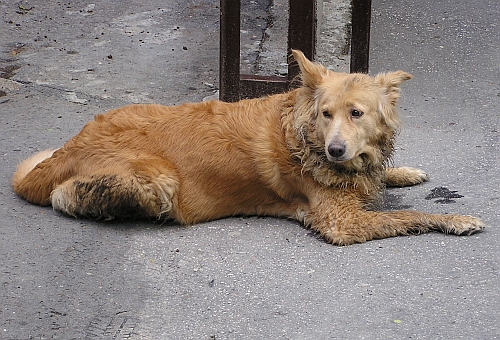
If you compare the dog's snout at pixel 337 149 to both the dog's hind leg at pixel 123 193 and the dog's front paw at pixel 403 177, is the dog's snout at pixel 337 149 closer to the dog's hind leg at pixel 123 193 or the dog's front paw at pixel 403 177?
the dog's front paw at pixel 403 177

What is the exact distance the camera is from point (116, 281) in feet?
14.5

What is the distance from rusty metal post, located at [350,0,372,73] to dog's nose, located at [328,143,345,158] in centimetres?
216

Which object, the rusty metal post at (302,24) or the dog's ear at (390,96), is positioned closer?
the dog's ear at (390,96)

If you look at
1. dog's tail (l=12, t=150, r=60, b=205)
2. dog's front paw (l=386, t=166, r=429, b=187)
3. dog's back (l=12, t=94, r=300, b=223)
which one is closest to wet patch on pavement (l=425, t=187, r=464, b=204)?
dog's front paw (l=386, t=166, r=429, b=187)

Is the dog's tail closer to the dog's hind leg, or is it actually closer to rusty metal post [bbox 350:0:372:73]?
the dog's hind leg

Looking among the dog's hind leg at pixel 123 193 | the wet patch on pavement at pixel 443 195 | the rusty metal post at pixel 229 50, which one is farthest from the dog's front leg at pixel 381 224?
the rusty metal post at pixel 229 50

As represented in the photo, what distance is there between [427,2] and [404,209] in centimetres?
469

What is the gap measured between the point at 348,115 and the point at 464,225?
957mm

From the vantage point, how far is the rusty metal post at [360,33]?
6.58 metres

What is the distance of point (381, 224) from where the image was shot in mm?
4812

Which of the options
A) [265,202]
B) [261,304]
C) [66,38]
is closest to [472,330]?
[261,304]

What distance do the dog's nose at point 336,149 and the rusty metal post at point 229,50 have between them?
2.18 metres

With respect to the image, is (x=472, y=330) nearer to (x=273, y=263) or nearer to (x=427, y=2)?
(x=273, y=263)

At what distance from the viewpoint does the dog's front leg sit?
188 inches
